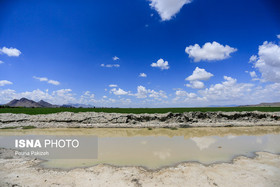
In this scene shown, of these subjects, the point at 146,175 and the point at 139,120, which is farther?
the point at 139,120

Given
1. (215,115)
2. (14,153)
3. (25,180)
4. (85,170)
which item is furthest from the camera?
(215,115)

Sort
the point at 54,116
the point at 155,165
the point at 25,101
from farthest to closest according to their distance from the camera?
1. the point at 25,101
2. the point at 54,116
3. the point at 155,165

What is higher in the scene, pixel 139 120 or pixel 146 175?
pixel 139 120

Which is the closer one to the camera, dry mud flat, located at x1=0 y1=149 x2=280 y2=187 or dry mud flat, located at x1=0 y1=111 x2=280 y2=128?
dry mud flat, located at x1=0 y1=149 x2=280 y2=187

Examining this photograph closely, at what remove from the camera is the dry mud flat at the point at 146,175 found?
4957mm

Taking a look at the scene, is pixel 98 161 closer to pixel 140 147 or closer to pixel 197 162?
pixel 140 147

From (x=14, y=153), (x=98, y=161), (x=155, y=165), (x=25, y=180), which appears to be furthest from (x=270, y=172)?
(x=14, y=153)

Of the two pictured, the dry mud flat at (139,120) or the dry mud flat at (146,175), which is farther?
the dry mud flat at (139,120)

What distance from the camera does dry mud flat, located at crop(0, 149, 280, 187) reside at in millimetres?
4957

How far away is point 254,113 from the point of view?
23.4 metres

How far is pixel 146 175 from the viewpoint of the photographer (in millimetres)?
5523

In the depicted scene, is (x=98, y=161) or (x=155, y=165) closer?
(x=155, y=165)

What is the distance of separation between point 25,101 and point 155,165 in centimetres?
22598

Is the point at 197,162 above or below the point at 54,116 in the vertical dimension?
below
